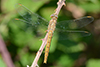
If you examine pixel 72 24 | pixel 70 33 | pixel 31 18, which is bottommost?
pixel 70 33

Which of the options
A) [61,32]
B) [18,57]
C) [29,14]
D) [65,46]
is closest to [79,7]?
[65,46]

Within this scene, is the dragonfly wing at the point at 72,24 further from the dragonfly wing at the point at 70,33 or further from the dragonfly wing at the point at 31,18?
the dragonfly wing at the point at 31,18

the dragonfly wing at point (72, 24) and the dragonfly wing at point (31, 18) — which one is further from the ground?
the dragonfly wing at point (31, 18)

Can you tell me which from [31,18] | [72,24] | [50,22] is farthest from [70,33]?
[31,18]

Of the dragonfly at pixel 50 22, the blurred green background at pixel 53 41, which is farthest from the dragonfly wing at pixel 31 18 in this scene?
the blurred green background at pixel 53 41

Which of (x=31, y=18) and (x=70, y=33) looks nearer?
(x=31, y=18)

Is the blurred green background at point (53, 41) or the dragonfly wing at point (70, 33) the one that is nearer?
the dragonfly wing at point (70, 33)

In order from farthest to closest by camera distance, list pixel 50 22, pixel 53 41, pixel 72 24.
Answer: pixel 53 41, pixel 72 24, pixel 50 22

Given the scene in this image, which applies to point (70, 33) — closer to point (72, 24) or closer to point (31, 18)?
point (72, 24)
